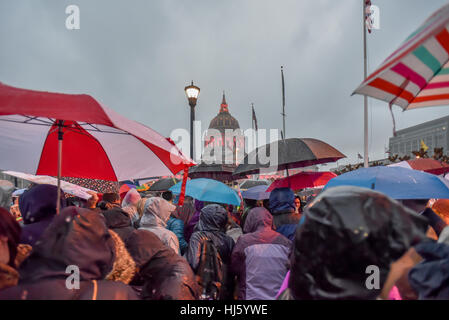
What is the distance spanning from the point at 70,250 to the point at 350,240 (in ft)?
4.72

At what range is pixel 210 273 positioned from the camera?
321 cm

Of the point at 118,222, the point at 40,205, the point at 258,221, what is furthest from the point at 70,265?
the point at 258,221

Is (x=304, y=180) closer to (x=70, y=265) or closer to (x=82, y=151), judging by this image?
(x=82, y=151)

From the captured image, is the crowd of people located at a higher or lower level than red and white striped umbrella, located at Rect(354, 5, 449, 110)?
lower

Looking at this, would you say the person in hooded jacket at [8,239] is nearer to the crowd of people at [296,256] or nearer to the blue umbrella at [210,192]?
the crowd of people at [296,256]

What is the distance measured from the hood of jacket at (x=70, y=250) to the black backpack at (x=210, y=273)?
1666 mm

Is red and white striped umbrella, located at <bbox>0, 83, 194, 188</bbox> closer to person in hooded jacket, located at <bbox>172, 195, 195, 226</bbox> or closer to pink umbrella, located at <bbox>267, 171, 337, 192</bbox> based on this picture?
person in hooded jacket, located at <bbox>172, 195, 195, 226</bbox>

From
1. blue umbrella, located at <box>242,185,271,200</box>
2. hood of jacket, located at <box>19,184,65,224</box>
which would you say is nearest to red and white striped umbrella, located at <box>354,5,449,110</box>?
hood of jacket, located at <box>19,184,65,224</box>

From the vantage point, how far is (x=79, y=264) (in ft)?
5.04

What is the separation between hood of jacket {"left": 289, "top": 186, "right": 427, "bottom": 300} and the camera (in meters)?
1.25

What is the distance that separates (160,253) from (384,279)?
1850 millimetres

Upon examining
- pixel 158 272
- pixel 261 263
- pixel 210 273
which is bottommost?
pixel 210 273

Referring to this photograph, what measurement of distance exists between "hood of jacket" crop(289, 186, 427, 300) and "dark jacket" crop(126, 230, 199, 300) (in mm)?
1367
